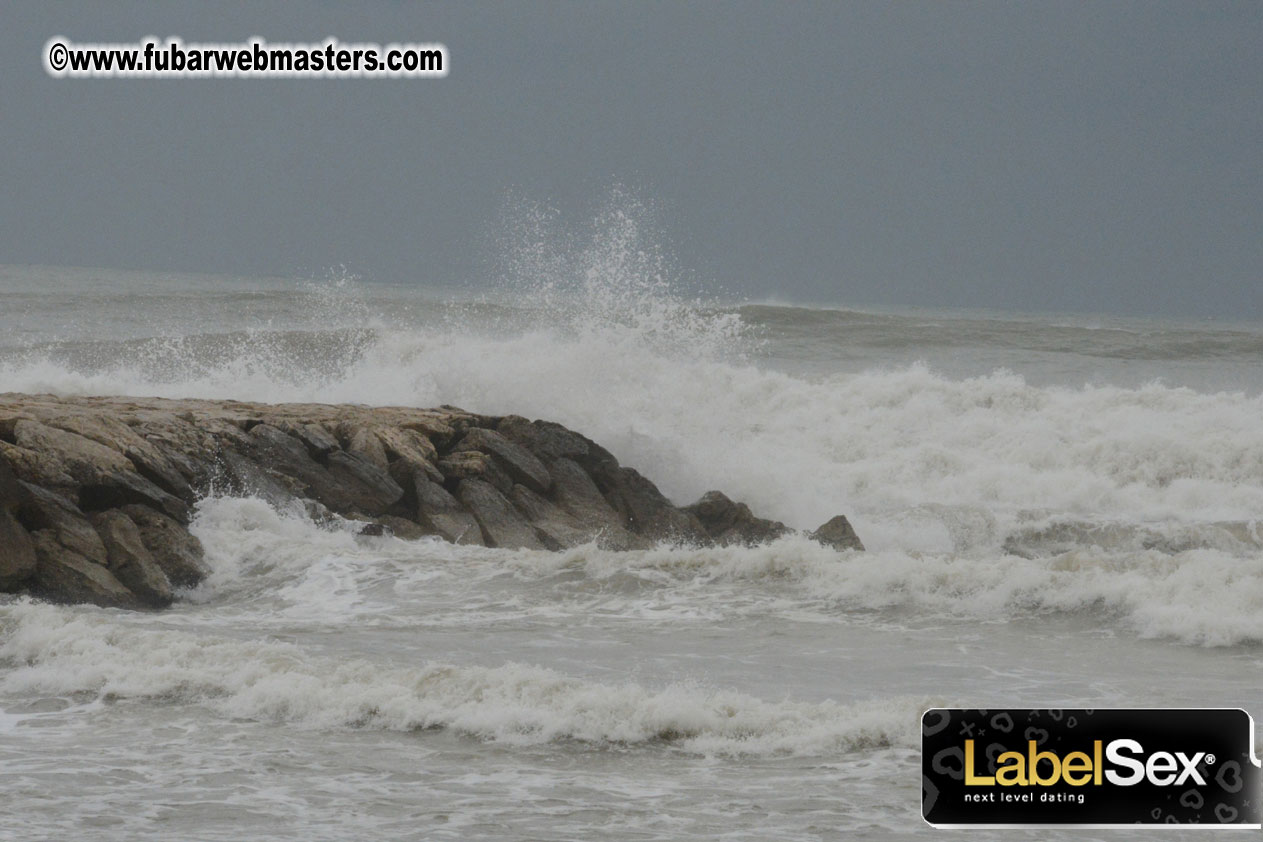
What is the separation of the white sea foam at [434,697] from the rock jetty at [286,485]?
65.6 inches

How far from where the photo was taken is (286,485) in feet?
41.1

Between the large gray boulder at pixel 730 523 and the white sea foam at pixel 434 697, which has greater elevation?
the large gray boulder at pixel 730 523

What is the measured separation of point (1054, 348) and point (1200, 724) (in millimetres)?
25098

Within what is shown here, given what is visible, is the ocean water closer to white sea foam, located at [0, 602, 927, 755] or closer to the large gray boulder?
white sea foam, located at [0, 602, 927, 755]

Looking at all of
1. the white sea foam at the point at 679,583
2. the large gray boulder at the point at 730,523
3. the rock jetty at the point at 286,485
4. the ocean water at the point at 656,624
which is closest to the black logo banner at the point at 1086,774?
the ocean water at the point at 656,624

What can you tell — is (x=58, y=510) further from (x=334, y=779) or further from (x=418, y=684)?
(x=334, y=779)

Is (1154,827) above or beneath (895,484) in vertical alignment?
beneath

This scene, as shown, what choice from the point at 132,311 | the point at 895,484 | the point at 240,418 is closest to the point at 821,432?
the point at 895,484

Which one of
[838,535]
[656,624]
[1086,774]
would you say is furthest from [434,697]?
[838,535]

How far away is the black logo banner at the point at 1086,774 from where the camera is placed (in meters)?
6.11

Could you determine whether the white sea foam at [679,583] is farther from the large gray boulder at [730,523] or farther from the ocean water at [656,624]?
the large gray boulder at [730,523]

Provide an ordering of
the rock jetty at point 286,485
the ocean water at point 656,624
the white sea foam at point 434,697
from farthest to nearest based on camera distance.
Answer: the rock jetty at point 286,485, the white sea foam at point 434,697, the ocean water at point 656,624

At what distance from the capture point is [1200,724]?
7.31 m

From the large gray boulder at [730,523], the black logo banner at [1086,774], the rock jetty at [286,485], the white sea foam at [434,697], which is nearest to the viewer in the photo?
the black logo banner at [1086,774]
